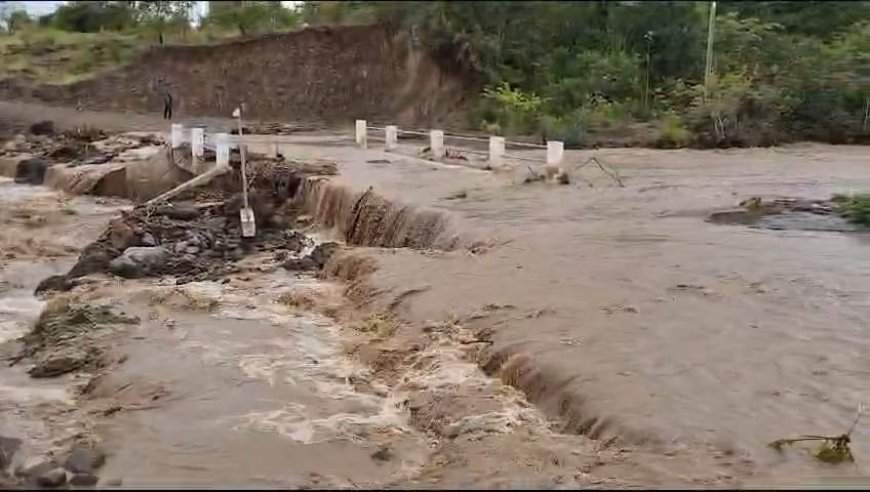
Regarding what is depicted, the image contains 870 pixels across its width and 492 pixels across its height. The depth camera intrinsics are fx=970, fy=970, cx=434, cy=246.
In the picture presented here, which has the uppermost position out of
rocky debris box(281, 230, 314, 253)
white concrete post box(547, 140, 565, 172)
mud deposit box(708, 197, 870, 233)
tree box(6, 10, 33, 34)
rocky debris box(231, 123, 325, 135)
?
tree box(6, 10, 33, 34)

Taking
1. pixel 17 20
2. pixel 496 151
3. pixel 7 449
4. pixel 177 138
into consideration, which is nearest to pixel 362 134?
pixel 177 138

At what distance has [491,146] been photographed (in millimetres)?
18406

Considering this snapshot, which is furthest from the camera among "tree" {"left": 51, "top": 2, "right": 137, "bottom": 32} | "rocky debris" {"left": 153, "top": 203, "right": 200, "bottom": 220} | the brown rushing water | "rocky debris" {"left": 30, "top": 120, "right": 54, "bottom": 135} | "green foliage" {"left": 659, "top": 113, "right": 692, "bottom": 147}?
"tree" {"left": 51, "top": 2, "right": 137, "bottom": 32}

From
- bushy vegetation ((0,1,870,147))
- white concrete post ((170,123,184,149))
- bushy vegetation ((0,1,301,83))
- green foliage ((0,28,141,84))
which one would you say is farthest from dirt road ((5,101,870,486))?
bushy vegetation ((0,1,301,83))

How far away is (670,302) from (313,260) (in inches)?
209

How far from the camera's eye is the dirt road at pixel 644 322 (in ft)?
20.6

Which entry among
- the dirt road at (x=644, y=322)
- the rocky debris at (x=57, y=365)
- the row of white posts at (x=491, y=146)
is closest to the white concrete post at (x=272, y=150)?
the row of white posts at (x=491, y=146)

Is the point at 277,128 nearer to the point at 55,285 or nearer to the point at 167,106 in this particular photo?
the point at 167,106

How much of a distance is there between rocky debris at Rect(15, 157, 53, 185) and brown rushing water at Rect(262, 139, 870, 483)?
9.86 metres

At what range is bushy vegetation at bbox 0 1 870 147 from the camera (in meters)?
25.4

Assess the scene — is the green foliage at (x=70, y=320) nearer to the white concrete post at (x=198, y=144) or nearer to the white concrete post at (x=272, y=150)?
the white concrete post at (x=272, y=150)

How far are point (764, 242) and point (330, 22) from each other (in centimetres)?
2652

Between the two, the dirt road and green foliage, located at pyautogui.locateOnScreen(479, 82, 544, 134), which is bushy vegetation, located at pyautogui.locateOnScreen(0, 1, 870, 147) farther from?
the dirt road

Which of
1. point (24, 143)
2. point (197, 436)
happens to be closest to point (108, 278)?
point (197, 436)
